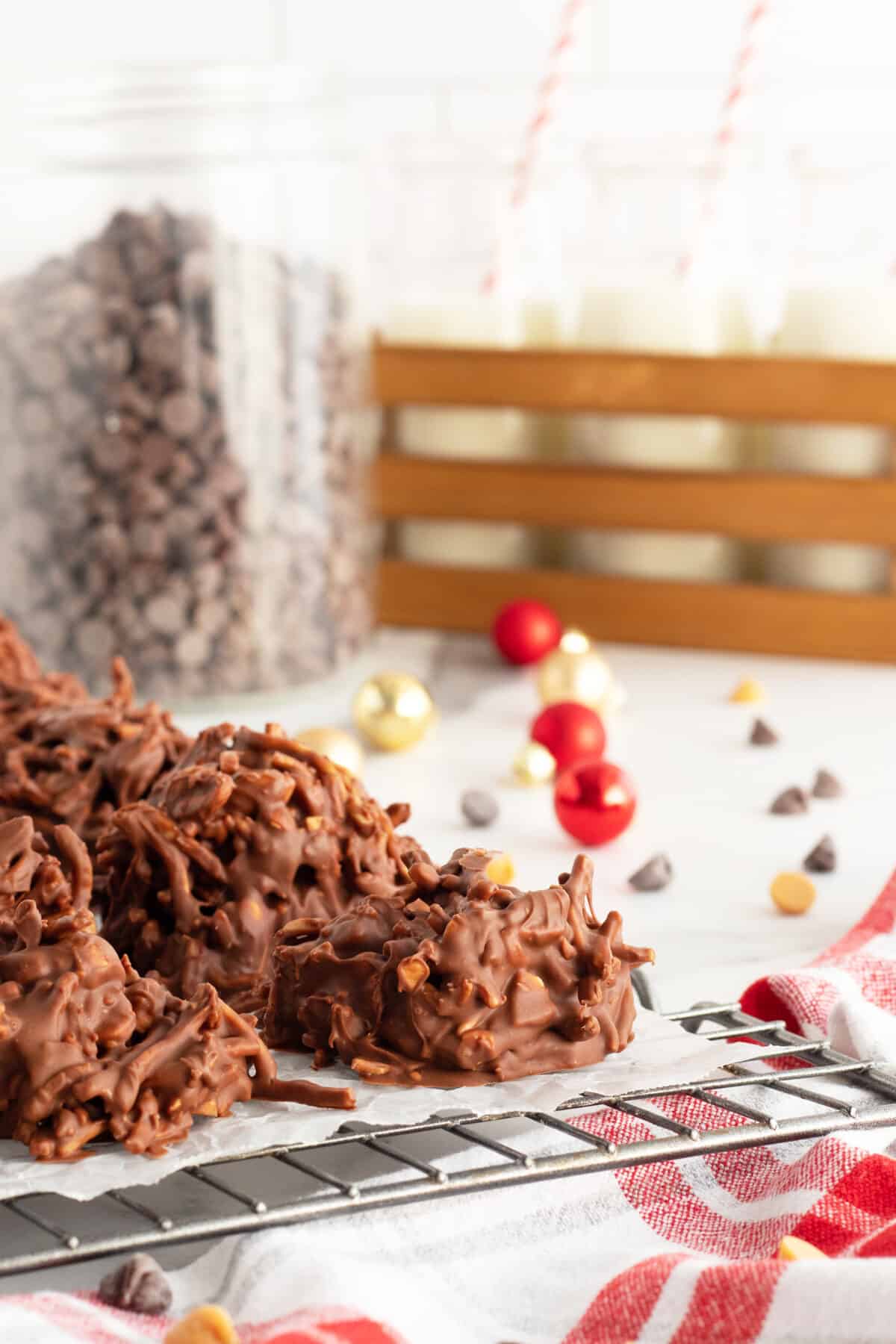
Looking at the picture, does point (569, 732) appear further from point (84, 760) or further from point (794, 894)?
point (84, 760)

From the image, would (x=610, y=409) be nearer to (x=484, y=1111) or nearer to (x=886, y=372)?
(x=886, y=372)

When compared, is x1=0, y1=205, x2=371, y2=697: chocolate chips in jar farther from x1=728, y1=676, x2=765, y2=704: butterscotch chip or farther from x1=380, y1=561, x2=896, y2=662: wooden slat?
x1=728, y1=676, x2=765, y2=704: butterscotch chip

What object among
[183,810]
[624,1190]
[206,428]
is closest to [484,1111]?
[624,1190]

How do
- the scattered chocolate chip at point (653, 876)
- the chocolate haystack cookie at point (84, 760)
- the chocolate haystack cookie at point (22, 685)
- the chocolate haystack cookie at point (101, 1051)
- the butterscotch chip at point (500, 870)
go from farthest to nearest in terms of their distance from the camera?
the scattered chocolate chip at point (653, 876)
the chocolate haystack cookie at point (22, 685)
the chocolate haystack cookie at point (84, 760)
the butterscotch chip at point (500, 870)
the chocolate haystack cookie at point (101, 1051)

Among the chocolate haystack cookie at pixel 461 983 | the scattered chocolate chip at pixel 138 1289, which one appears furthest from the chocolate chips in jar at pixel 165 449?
the scattered chocolate chip at pixel 138 1289

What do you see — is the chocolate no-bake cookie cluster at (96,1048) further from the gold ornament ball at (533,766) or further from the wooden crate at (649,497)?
the wooden crate at (649,497)

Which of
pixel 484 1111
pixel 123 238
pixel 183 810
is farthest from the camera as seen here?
pixel 123 238
